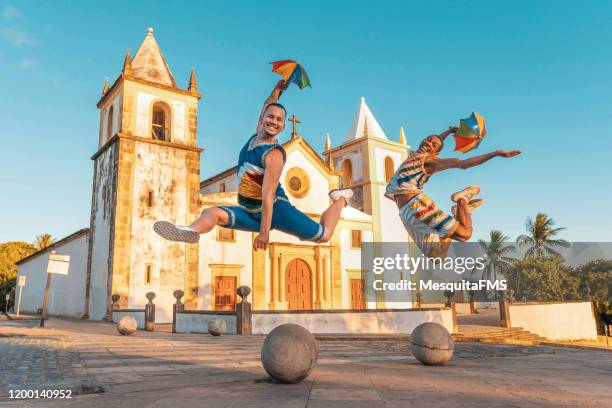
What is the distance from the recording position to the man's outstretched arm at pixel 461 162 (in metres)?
4.96

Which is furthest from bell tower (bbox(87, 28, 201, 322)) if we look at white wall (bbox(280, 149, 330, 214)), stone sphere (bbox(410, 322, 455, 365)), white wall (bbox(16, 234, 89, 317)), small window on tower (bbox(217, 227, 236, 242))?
stone sphere (bbox(410, 322, 455, 365))

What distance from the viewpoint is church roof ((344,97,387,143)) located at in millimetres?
35656

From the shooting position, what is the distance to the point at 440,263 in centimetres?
518

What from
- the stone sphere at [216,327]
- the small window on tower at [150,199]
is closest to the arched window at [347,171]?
the small window on tower at [150,199]

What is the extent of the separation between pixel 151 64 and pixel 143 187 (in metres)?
7.42

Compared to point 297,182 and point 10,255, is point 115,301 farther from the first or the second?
point 10,255

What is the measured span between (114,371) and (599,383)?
680cm

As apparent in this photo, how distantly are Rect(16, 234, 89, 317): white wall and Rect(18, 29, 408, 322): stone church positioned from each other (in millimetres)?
115

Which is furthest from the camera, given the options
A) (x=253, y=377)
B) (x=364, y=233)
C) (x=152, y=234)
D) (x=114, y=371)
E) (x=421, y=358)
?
(x=364, y=233)

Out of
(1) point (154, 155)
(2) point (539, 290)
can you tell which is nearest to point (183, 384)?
(1) point (154, 155)

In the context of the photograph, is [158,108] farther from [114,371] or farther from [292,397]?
[292,397]

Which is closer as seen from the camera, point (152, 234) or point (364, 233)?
point (152, 234)

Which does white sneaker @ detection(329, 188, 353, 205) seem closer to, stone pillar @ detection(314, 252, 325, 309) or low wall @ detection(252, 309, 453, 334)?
low wall @ detection(252, 309, 453, 334)

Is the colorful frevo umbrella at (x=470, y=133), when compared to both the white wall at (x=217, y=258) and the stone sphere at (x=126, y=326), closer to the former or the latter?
the stone sphere at (x=126, y=326)
